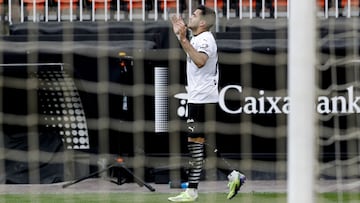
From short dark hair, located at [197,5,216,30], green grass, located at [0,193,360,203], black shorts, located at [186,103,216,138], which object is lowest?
green grass, located at [0,193,360,203]

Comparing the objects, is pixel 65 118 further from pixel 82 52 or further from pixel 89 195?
pixel 89 195

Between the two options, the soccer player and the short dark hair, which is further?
the short dark hair

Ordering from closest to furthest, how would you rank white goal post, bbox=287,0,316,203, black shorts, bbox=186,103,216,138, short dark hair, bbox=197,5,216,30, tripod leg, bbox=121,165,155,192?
white goal post, bbox=287,0,316,203
black shorts, bbox=186,103,216,138
short dark hair, bbox=197,5,216,30
tripod leg, bbox=121,165,155,192

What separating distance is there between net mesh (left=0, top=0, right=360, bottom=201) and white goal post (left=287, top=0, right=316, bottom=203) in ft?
16.9

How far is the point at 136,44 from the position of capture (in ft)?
27.9

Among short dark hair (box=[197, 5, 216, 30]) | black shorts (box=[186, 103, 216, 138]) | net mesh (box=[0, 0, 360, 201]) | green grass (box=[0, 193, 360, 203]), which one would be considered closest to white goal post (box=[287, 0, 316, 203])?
green grass (box=[0, 193, 360, 203])

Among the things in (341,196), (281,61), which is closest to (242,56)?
(281,61)

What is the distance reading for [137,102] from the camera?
28.3 ft

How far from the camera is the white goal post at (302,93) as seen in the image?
3105 millimetres

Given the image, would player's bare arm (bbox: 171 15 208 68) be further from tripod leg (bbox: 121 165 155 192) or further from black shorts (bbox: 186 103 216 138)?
tripod leg (bbox: 121 165 155 192)

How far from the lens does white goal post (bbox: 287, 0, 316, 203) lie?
10.2ft

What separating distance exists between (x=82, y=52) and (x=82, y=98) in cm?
39

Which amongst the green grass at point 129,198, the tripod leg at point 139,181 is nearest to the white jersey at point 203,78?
the green grass at point 129,198

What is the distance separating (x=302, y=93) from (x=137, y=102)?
556cm
